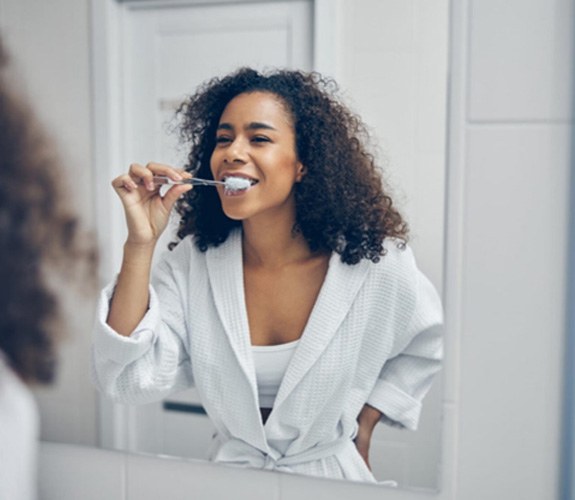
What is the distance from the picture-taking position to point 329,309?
0.80 m

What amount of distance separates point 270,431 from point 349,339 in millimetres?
152

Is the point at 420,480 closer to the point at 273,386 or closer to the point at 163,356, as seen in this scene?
the point at 273,386

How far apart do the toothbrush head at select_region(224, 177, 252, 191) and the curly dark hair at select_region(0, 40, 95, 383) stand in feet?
0.79

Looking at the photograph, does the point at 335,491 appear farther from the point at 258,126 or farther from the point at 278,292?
the point at 258,126

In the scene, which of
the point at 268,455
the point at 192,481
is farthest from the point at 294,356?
the point at 192,481

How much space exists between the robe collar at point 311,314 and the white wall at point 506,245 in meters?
0.12

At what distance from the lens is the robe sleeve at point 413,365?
0.78 m

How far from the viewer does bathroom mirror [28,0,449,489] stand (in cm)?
75

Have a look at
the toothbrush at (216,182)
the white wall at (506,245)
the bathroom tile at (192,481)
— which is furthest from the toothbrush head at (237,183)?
the bathroom tile at (192,481)

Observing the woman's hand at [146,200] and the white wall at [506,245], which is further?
the woman's hand at [146,200]

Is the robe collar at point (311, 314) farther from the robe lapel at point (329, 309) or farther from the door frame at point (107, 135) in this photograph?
the door frame at point (107, 135)

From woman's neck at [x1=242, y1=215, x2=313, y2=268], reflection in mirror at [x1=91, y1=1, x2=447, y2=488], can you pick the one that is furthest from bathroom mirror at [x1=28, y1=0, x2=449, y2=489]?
woman's neck at [x1=242, y1=215, x2=313, y2=268]

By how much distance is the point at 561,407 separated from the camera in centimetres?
75

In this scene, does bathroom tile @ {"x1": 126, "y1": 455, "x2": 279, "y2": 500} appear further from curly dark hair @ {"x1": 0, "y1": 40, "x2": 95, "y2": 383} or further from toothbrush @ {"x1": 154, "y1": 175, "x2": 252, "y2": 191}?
toothbrush @ {"x1": 154, "y1": 175, "x2": 252, "y2": 191}
